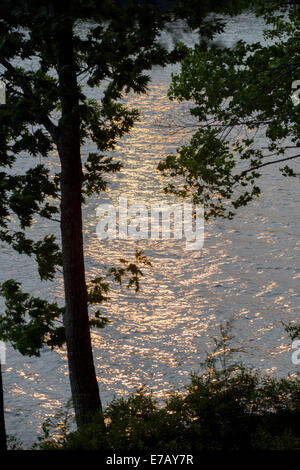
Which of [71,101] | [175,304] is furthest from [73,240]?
[175,304]

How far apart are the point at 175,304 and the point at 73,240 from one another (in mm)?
12641

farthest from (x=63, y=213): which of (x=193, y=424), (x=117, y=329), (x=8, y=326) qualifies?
(x=117, y=329)

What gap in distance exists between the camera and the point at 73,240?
9.41 m

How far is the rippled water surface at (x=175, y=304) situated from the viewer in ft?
55.2

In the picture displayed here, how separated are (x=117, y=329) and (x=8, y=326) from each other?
1026 centimetres

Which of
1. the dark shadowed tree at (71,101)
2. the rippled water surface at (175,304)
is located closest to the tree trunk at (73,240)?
the dark shadowed tree at (71,101)

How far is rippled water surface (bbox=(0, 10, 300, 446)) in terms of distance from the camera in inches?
663

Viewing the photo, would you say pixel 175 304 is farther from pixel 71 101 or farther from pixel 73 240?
pixel 71 101

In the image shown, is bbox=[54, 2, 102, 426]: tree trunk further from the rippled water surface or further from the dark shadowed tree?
the rippled water surface

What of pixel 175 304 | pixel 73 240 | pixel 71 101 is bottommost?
pixel 73 240

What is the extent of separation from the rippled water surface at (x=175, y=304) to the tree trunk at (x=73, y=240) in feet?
8.42

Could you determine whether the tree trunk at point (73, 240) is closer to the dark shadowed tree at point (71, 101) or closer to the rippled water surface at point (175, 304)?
the dark shadowed tree at point (71, 101)

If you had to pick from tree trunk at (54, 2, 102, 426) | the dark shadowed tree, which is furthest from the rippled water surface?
tree trunk at (54, 2, 102, 426)

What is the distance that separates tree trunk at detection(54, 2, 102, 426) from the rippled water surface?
2.57 meters
